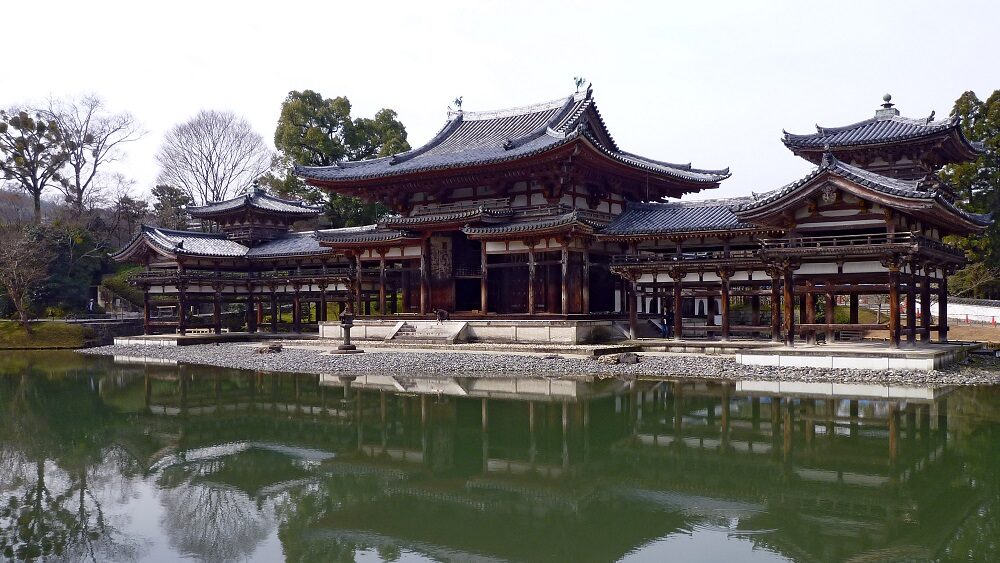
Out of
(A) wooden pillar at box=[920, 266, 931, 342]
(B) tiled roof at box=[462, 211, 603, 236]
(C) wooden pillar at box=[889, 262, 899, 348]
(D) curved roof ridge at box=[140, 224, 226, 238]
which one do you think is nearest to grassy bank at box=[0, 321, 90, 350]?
(D) curved roof ridge at box=[140, 224, 226, 238]

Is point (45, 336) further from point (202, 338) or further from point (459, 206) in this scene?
point (459, 206)

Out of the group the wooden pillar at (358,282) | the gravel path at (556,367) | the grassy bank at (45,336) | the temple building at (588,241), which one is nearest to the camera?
the gravel path at (556,367)

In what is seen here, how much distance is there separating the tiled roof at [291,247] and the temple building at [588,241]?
140mm

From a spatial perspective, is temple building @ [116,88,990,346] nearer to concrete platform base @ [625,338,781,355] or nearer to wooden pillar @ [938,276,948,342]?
wooden pillar @ [938,276,948,342]

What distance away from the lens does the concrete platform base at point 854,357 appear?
18.8 m

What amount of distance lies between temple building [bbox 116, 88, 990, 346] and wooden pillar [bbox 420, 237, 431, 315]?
0.28 feet

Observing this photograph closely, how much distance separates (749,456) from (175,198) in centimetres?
5636

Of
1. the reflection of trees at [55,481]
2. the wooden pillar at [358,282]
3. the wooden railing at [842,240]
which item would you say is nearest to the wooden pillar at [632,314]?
the wooden railing at [842,240]

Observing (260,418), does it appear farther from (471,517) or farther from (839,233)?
(839,233)

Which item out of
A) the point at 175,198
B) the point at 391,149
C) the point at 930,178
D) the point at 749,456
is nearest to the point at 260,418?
the point at 749,456

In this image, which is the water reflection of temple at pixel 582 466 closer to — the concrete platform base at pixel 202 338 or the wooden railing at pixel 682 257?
the wooden railing at pixel 682 257

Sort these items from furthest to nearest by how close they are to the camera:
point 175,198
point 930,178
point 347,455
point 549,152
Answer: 1. point 175,198
2. point 549,152
3. point 930,178
4. point 347,455

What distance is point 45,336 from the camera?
3969cm

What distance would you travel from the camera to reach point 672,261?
84.0 feet
